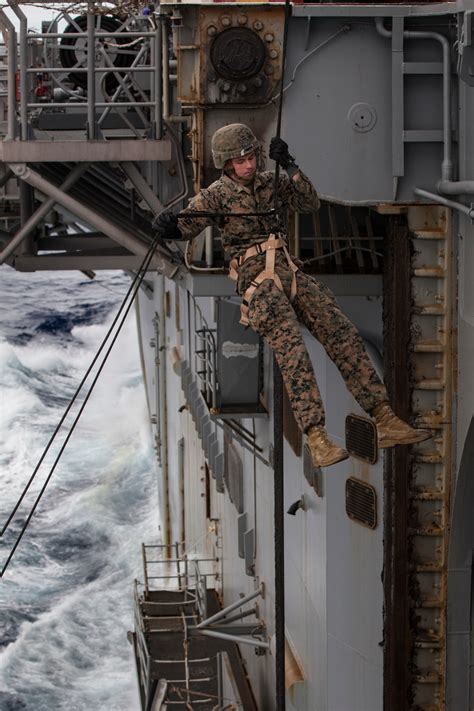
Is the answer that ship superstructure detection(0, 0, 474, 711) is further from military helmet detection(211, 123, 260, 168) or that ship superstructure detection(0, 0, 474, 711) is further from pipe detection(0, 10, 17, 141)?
military helmet detection(211, 123, 260, 168)

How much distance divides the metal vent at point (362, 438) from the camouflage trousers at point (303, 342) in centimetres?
317

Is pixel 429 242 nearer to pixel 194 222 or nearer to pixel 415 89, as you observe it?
pixel 415 89

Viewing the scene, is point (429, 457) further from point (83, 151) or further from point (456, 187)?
point (83, 151)

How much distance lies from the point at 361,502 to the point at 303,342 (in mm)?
4123

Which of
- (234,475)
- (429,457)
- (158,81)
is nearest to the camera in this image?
(429,457)

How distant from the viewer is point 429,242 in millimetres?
12352

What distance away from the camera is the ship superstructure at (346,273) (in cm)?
1202

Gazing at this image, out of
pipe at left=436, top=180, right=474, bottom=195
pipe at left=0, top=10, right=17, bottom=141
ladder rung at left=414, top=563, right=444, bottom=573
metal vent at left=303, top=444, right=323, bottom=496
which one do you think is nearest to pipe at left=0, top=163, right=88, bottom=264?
pipe at left=0, top=10, right=17, bottom=141

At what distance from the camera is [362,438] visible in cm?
1393

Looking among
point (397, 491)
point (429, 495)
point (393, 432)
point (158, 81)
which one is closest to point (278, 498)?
point (393, 432)

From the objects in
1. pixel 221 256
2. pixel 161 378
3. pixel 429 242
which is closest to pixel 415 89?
pixel 429 242

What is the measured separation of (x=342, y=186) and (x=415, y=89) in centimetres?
102

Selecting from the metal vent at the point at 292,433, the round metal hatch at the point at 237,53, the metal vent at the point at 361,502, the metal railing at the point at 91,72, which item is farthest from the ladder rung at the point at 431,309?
the metal railing at the point at 91,72

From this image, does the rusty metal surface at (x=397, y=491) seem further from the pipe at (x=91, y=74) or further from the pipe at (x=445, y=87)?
the pipe at (x=91, y=74)
